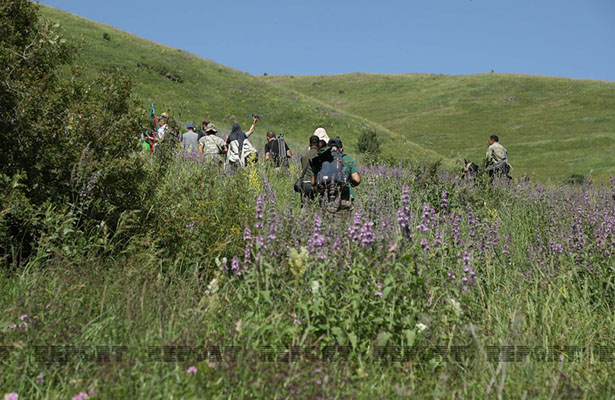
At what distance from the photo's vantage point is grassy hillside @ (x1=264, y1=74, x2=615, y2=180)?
4647cm

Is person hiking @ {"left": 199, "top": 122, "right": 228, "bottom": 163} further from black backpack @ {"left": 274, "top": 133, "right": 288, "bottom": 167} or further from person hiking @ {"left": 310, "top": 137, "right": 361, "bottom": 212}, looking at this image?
person hiking @ {"left": 310, "top": 137, "right": 361, "bottom": 212}

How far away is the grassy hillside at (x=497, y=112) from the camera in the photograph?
152 ft

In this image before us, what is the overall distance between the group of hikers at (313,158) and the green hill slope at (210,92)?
798 inches

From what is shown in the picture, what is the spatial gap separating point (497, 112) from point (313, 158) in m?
71.0

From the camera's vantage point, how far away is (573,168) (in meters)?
38.6

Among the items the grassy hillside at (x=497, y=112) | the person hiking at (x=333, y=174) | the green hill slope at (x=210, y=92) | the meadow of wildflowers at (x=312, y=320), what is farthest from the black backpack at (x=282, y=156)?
the grassy hillside at (x=497, y=112)

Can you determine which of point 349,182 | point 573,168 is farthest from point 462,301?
point 573,168

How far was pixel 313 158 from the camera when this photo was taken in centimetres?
729

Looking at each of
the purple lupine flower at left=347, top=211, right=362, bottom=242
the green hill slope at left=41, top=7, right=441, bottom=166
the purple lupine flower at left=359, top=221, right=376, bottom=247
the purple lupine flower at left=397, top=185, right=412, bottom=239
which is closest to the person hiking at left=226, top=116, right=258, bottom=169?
the purple lupine flower at left=347, top=211, right=362, bottom=242

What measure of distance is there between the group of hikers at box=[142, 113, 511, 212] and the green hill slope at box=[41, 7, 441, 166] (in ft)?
66.5

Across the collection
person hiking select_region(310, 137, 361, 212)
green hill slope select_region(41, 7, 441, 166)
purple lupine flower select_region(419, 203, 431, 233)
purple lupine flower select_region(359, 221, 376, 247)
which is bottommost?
purple lupine flower select_region(359, 221, 376, 247)

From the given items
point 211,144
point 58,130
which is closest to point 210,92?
point 211,144

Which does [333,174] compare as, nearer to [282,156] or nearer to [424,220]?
[424,220]

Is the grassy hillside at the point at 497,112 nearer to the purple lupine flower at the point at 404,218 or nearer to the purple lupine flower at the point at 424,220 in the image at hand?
the purple lupine flower at the point at 424,220
